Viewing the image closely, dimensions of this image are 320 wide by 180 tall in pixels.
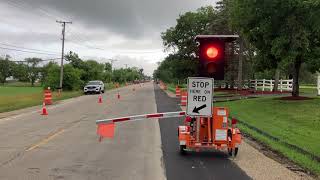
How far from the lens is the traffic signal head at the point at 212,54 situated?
39.3ft

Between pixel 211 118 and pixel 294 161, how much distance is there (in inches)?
88.8

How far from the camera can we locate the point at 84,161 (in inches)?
449

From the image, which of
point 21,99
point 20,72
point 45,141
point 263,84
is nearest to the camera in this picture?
point 45,141

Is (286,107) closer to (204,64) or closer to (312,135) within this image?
(312,135)

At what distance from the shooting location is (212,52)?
39.3 ft

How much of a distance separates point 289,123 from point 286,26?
834 centimetres

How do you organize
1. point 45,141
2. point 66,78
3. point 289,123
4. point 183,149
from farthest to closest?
point 66,78 < point 289,123 < point 45,141 < point 183,149

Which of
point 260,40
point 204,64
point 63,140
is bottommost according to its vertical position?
point 63,140

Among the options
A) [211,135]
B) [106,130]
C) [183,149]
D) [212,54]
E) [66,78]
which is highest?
[212,54]

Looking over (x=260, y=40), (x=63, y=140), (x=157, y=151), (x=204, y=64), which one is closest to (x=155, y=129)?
(x=63, y=140)

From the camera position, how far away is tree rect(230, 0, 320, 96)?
26219mm

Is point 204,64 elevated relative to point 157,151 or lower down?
elevated

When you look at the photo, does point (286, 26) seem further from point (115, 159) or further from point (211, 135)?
point (115, 159)

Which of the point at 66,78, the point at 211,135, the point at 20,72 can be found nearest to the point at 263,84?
the point at 66,78
